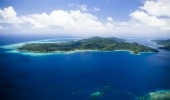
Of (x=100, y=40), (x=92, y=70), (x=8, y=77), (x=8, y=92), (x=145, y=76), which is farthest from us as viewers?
(x=100, y=40)

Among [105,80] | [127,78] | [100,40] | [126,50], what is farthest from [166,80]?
[100,40]

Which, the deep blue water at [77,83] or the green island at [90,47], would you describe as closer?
the deep blue water at [77,83]

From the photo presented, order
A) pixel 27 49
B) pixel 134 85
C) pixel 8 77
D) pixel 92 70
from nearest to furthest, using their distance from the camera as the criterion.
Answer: pixel 134 85 → pixel 8 77 → pixel 92 70 → pixel 27 49

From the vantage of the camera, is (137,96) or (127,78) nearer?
(137,96)

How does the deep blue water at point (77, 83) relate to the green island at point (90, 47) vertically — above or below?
below

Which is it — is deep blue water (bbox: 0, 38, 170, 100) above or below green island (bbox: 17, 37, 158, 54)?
below

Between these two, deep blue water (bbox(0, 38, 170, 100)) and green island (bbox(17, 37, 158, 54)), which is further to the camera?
green island (bbox(17, 37, 158, 54))

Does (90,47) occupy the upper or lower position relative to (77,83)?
upper

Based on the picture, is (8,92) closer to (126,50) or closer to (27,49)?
(27,49)

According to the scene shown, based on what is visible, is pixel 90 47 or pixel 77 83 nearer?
pixel 77 83

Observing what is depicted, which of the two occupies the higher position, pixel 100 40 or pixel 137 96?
pixel 100 40
